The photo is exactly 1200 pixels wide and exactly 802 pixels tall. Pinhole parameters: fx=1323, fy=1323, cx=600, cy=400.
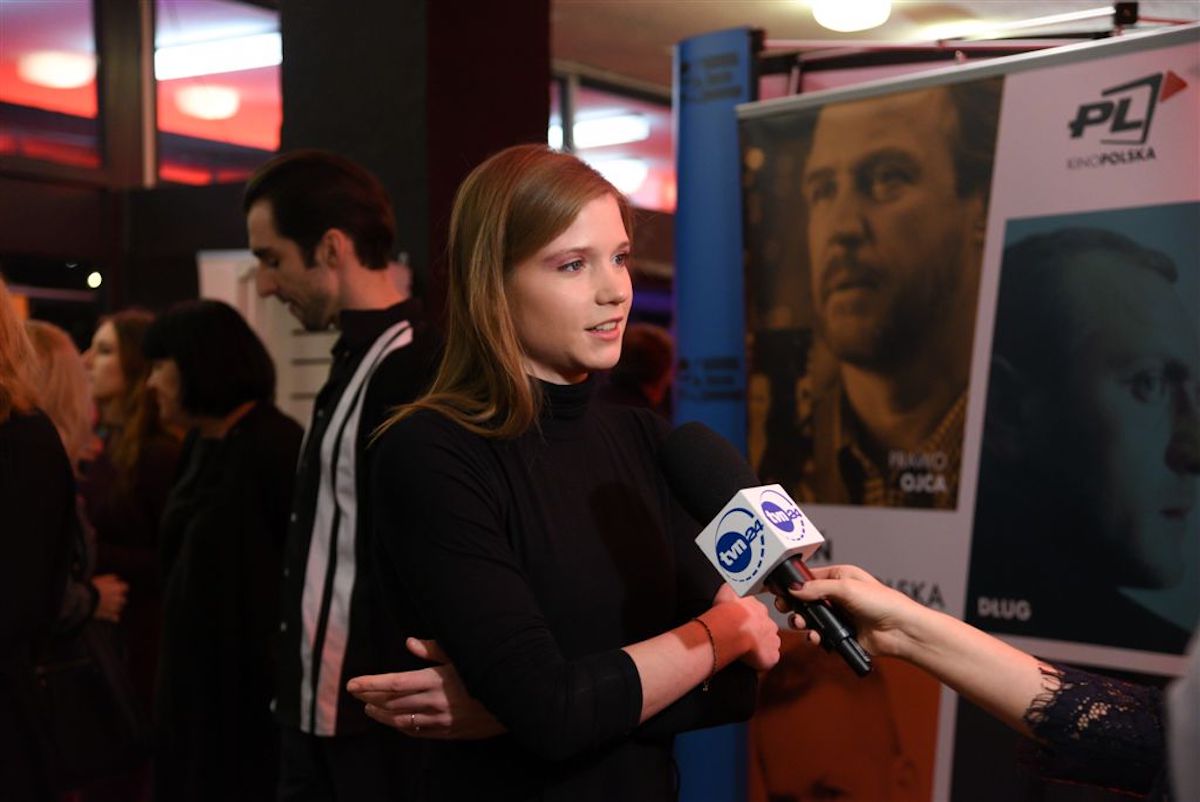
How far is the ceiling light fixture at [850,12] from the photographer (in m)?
6.45

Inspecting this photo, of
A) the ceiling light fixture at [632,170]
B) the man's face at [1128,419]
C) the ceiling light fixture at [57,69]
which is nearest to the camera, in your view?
the man's face at [1128,419]

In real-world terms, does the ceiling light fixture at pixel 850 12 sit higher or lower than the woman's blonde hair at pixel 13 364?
higher

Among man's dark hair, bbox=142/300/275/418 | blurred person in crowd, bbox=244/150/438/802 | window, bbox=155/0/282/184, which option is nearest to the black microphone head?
blurred person in crowd, bbox=244/150/438/802

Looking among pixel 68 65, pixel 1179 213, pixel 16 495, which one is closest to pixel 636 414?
pixel 16 495

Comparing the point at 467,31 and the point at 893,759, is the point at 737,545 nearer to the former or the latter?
the point at 893,759

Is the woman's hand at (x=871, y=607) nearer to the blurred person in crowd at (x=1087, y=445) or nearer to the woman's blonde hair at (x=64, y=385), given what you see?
the blurred person in crowd at (x=1087, y=445)

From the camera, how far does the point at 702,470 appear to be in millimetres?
1503

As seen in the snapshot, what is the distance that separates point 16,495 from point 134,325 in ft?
6.49

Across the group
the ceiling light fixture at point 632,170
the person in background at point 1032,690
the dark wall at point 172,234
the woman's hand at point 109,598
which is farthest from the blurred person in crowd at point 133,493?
the ceiling light fixture at point 632,170

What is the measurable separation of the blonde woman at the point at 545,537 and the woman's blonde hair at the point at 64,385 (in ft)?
6.27

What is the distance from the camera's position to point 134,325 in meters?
4.04

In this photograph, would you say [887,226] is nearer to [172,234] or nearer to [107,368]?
[107,368]

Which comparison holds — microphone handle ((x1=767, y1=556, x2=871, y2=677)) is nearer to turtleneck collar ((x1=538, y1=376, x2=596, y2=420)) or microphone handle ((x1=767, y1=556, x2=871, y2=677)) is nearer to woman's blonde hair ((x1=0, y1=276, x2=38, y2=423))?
turtleneck collar ((x1=538, y1=376, x2=596, y2=420))

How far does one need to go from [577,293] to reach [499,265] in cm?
10
